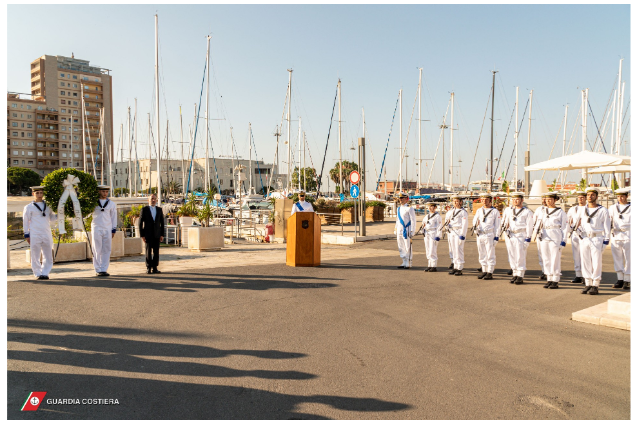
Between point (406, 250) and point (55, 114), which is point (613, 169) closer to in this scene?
point (406, 250)

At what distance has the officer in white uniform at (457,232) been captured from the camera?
39.8 feet

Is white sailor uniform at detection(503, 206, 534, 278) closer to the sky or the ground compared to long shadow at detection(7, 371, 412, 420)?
closer to the sky

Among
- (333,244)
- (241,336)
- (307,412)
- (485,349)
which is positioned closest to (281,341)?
(241,336)

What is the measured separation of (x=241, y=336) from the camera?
6.46 meters

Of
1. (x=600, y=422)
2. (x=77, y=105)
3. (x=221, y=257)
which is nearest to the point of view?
(x=600, y=422)

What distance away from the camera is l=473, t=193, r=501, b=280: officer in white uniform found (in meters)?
11.5

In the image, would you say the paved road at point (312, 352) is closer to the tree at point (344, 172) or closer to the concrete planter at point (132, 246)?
the concrete planter at point (132, 246)

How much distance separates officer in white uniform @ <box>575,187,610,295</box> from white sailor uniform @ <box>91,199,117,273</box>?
35.2ft

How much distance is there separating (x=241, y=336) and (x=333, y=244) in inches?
551

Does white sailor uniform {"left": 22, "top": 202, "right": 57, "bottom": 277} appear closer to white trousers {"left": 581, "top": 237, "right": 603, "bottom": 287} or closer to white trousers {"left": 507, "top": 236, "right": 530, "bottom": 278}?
white trousers {"left": 507, "top": 236, "right": 530, "bottom": 278}

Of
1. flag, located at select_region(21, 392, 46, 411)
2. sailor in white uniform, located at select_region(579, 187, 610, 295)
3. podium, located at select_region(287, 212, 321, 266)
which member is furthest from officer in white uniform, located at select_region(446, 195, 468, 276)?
flag, located at select_region(21, 392, 46, 411)

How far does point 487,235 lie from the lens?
1169 cm

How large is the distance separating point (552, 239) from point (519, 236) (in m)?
0.75

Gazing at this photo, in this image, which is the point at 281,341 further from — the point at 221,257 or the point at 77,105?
the point at 77,105
